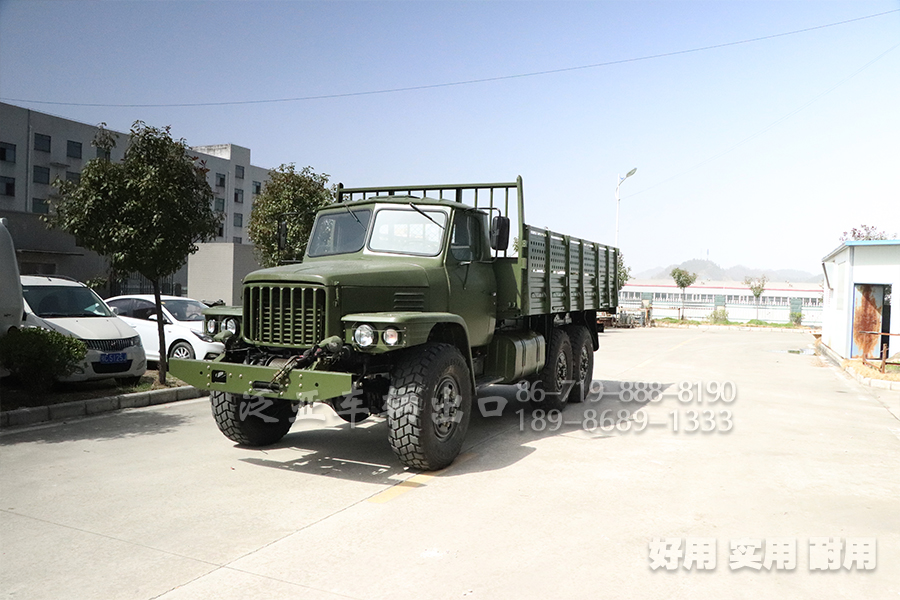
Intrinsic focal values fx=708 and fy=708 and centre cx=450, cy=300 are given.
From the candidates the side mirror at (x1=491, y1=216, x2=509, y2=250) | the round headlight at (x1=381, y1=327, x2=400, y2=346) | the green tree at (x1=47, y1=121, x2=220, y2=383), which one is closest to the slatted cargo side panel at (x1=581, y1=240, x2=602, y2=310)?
the side mirror at (x1=491, y1=216, x2=509, y2=250)

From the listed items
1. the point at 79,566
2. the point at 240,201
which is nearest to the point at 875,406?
the point at 79,566

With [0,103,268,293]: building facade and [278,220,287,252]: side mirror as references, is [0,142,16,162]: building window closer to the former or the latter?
[0,103,268,293]: building facade

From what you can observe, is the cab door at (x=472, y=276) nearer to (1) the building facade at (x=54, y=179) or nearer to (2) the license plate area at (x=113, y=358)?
(1) the building facade at (x=54, y=179)

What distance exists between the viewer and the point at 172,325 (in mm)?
12672

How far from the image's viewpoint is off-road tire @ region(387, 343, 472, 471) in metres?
6.12

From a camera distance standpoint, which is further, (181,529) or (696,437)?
(696,437)

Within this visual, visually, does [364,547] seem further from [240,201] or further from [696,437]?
[240,201]

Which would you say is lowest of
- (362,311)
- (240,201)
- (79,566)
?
(79,566)

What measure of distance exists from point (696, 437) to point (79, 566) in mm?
6610

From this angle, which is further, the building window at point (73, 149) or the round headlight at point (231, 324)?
the building window at point (73, 149)

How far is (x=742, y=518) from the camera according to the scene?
17.6 feet

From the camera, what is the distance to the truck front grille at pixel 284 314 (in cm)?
618

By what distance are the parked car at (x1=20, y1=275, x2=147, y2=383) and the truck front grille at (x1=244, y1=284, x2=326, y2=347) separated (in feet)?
12.8

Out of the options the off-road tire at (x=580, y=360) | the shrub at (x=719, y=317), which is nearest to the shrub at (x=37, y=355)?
the off-road tire at (x=580, y=360)
